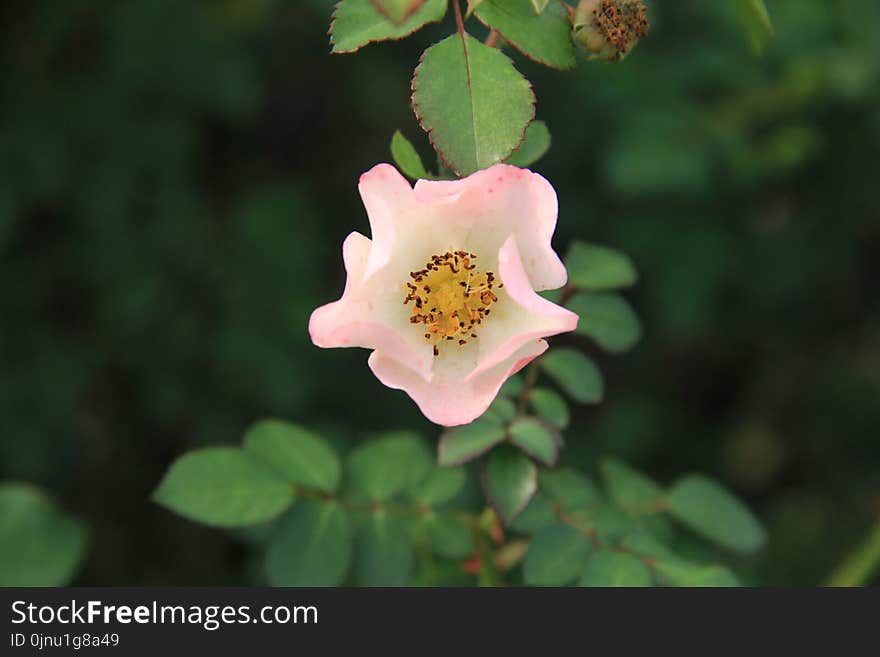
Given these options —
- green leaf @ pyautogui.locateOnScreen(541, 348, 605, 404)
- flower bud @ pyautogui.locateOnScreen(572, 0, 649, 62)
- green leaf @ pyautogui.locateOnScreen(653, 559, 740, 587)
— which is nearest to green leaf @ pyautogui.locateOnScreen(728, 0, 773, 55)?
flower bud @ pyautogui.locateOnScreen(572, 0, 649, 62)

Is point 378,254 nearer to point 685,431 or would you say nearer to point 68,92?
point 68,92

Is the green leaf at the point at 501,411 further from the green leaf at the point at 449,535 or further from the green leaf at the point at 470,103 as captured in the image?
the green leaf at the point at 470,103

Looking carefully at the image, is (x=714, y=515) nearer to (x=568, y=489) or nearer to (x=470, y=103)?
(x=568, y=489)

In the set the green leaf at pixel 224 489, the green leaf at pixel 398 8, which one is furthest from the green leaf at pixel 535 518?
the green leaf at pixel 398 8

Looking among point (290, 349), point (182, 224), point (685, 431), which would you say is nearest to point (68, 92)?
point (182, 224)

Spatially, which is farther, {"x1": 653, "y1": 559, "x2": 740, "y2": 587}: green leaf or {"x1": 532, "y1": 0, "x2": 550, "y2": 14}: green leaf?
{"x1": 653, "y1": 559, "x2": 740, "y2": 587}: green leaf

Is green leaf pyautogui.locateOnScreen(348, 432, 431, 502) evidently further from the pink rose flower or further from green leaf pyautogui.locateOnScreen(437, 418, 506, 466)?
the pink rose flower

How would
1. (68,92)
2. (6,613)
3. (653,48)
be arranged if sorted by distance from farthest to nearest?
(653,48), (68,92), (6,613)
